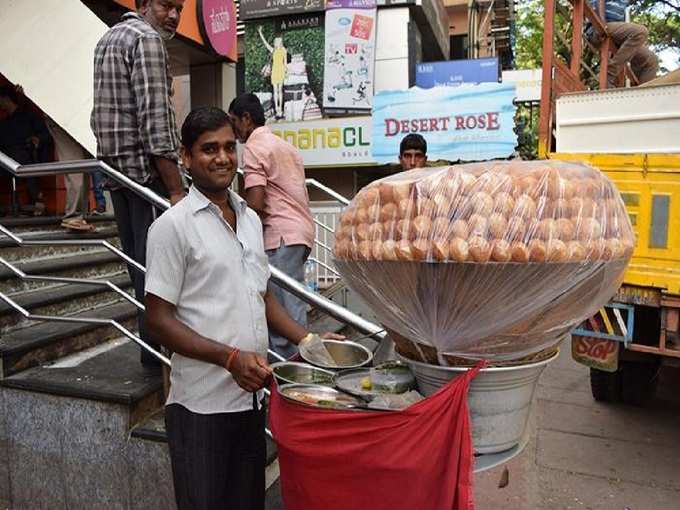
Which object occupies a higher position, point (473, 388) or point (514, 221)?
point (514, 221)

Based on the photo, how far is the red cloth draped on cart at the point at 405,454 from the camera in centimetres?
123

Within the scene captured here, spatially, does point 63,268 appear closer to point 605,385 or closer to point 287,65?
point 605,385

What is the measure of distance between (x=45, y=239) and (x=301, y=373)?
9.40 ft

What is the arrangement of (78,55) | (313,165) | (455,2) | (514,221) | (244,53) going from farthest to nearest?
(455,2) < (244,53) < (313,165) < (78,55) < (514,221)

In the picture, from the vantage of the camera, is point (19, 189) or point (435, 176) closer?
point (435, 176)

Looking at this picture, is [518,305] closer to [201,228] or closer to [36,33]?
[201,228]

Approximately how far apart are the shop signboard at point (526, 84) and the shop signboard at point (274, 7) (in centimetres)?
436

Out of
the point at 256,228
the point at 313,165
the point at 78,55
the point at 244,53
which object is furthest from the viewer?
the point at 244,53

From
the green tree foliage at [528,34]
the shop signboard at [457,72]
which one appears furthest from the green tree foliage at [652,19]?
the shop signboard at [457,72]

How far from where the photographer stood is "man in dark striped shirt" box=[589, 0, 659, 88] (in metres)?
5.75

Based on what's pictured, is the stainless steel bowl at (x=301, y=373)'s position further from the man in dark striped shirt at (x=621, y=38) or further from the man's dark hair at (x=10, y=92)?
the man's dark hair at (x=10, y=92)

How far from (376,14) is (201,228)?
10.3 m

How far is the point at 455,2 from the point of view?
16.5 metres

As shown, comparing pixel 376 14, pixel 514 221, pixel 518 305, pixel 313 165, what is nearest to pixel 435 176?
pixel 514 221
